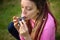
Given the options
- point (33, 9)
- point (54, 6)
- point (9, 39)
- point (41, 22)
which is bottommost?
point (9, 39)

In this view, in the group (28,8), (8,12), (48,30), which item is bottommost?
(8,12)

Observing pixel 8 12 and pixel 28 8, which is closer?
pixel 28 8

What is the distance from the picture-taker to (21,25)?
138 cm

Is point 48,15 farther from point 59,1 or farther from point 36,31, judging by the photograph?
point 59,1

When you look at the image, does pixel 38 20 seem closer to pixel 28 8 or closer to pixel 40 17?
pixel 40 17

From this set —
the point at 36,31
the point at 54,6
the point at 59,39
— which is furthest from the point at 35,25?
the point at 54,6

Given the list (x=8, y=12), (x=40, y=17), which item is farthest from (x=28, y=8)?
(x=8, y=12)

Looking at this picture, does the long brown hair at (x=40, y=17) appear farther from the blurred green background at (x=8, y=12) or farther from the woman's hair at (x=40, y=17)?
the blurred green background at (x=8, y=12)

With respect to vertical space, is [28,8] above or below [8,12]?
above

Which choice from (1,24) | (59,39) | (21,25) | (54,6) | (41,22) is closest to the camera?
(21,25)

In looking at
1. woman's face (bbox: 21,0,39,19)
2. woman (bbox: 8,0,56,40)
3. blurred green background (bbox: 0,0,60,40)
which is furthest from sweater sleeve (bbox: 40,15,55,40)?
blurred green background (bbox: 0,0,60,40)

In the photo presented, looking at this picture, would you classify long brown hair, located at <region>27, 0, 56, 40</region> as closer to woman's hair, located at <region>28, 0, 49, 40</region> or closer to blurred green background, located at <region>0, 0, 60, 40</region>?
woman's hair, located at <region>28, 0, 49, 40</region>

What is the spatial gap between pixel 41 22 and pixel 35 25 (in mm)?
62

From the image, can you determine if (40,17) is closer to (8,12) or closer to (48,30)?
(48,30)
